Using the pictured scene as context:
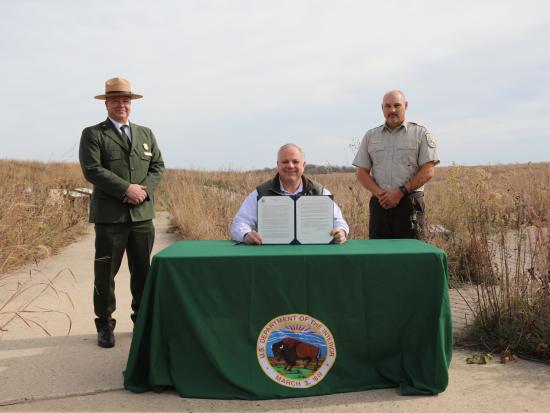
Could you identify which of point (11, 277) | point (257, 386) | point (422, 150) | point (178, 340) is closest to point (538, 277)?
point (422, 150)

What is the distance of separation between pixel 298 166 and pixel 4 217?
471 centimetres

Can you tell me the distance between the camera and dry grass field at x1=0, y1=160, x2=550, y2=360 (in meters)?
4.20

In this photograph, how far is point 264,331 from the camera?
339cm

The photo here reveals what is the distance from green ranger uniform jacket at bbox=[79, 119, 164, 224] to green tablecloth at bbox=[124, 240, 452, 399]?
117 centimetres

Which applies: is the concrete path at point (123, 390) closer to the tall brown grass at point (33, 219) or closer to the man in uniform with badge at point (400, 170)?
the man in uniform with badge at point (400, 170)

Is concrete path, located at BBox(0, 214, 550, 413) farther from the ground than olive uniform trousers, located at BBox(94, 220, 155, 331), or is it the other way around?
olive uniform trousers, located at BBox(94, 220, 155, 331)

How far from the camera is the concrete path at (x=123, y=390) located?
3.23 metres

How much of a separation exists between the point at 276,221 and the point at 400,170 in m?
1.69

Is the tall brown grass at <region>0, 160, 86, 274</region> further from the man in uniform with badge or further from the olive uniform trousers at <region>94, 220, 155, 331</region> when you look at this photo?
the man in uniform with badge

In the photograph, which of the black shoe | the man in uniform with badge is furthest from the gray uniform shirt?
the black shoe

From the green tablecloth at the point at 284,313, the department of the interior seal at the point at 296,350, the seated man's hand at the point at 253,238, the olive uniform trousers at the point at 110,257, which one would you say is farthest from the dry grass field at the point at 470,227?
the seated man's hand at the point at 253,238

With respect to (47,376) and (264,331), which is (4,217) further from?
(264,331)

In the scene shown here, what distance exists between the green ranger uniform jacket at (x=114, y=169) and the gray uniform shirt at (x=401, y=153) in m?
2.10

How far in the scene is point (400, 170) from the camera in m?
4.98
